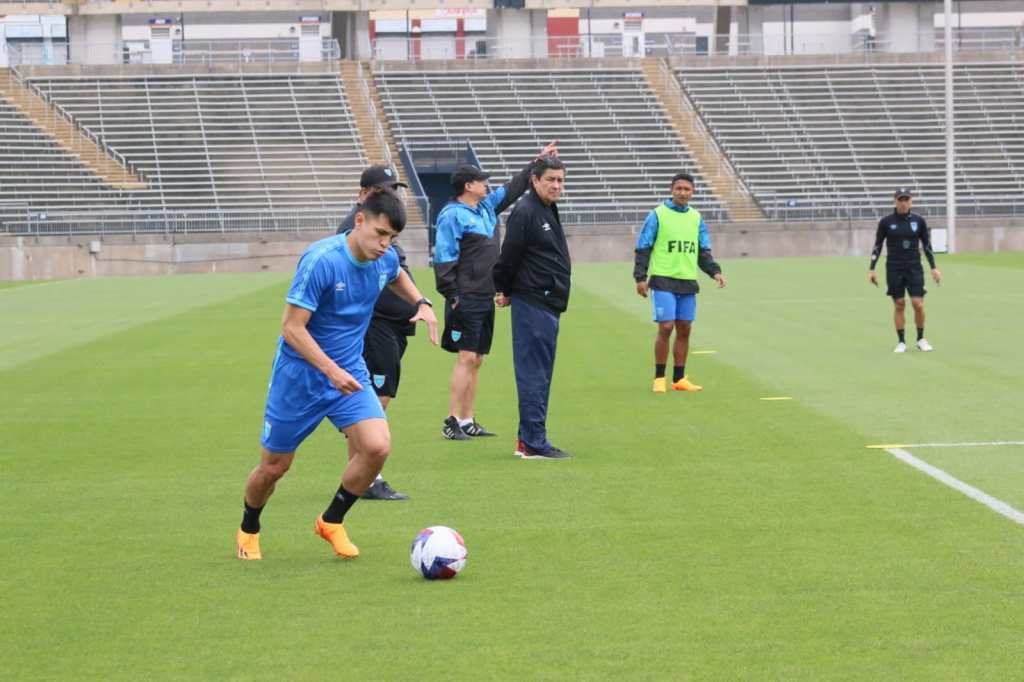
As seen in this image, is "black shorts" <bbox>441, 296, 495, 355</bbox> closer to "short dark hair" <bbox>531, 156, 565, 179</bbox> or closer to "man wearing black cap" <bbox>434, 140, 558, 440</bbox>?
"man wearing black cap" <bbox>434, 140, 558, 440</bbox>

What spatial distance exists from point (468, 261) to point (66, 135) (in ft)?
160

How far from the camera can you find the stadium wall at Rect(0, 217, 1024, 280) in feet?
163

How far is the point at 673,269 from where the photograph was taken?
1516 cm

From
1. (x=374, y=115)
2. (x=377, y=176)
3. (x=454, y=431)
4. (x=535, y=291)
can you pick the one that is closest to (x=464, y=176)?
(x=535, y=291)

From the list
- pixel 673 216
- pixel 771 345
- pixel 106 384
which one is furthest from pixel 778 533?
pixel 771 345

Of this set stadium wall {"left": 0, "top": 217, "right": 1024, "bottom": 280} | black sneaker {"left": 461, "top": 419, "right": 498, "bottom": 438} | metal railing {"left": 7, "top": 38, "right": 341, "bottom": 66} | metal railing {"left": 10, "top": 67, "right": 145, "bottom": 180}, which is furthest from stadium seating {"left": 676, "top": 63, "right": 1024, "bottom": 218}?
black sneaker {"left": 461, "top": 419, "right": 498, "bottom": 438}

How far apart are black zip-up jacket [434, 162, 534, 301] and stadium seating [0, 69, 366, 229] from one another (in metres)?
43.3

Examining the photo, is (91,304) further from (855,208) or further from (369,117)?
(855,208)

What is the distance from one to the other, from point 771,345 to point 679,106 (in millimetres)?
43925

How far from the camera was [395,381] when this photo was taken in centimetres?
1023

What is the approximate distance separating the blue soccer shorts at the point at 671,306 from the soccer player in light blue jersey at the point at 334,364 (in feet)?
24.1

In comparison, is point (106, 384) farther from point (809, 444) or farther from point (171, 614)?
point (171, 614)

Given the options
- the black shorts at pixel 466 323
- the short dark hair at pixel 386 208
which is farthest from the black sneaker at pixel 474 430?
the short dark hair at pixel 386 208

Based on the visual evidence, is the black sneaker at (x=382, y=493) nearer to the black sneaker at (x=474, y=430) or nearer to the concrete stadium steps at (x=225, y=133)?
the black sneaker at (x=474, y=430)
